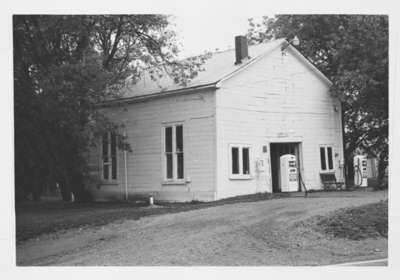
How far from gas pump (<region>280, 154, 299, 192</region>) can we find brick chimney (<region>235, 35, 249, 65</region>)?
3.44 meters

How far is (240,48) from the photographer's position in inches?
752

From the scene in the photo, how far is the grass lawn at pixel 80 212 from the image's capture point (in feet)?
46.9

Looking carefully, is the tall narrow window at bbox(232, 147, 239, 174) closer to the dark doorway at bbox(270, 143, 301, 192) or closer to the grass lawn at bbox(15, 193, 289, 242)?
the grass lawn at bbox(15, 193, 289, 242)

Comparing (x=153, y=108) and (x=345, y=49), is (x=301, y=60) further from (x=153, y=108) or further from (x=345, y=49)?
(x=153, y=108)

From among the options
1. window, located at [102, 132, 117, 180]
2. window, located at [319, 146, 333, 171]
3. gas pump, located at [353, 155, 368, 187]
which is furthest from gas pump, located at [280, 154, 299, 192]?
window, located at [102, 132, 117, 180]

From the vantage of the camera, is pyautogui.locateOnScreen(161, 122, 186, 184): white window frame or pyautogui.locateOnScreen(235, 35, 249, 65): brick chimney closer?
pyautogui.locateOnScreen(161, 122, 186, 184): white window frame

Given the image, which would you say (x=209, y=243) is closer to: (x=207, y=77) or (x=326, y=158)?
(x=207, y=77)

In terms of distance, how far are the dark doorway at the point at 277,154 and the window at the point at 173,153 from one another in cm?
321

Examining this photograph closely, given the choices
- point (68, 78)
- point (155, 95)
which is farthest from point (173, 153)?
point (68, 78)

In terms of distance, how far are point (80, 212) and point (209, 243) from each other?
626cm

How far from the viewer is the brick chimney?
62.4 ft

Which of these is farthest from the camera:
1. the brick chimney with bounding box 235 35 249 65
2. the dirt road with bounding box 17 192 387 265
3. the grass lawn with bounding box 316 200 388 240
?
the brick chimney with bounding box 235 35 249 65

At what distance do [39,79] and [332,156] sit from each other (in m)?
11.1

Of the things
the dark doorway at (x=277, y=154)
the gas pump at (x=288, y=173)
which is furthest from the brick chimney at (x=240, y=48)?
the gas pump at (x=288, y=173)
